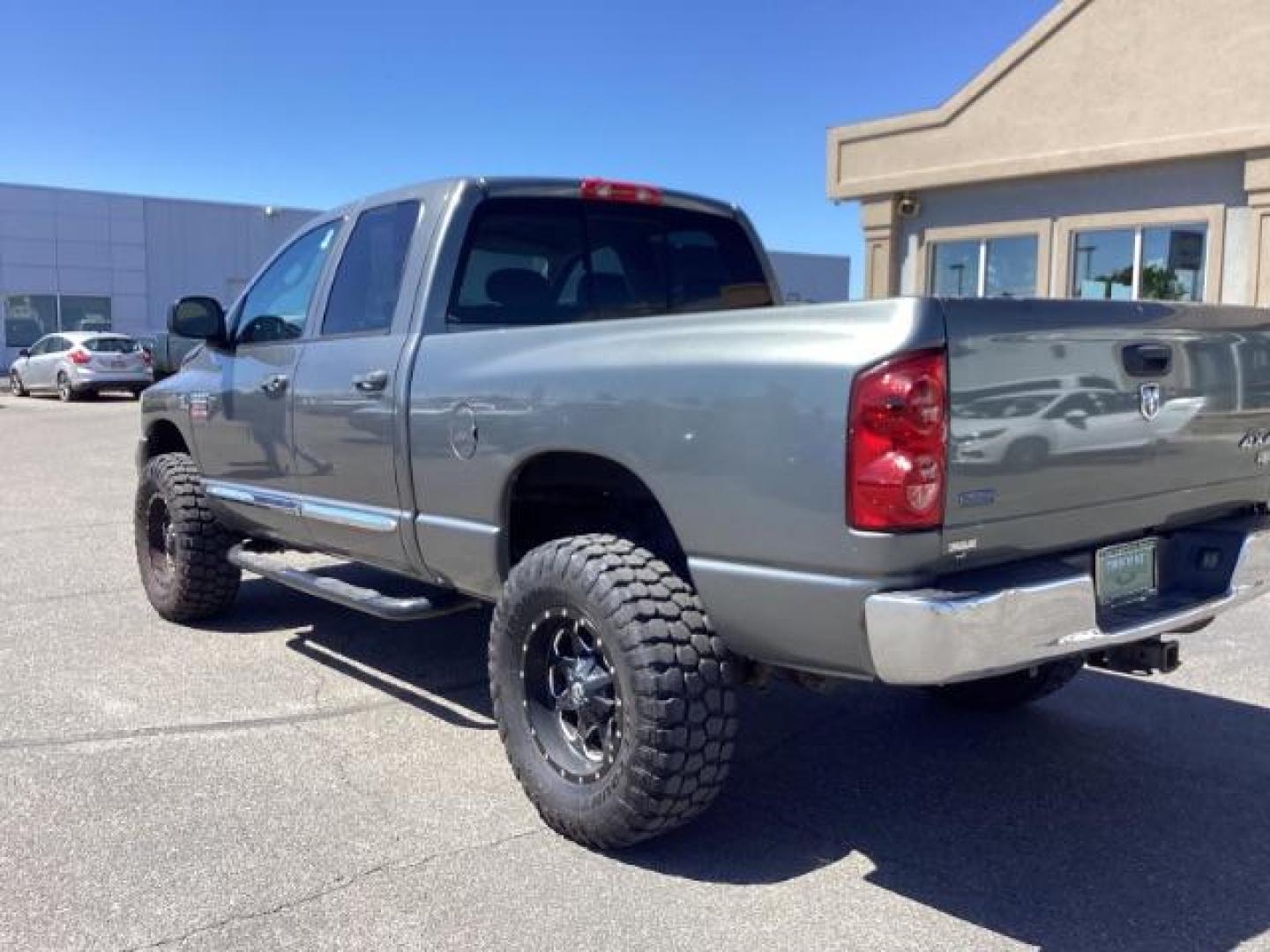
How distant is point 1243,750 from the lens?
4422 mm

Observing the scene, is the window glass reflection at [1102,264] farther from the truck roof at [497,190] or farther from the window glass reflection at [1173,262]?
the truck roof at [497,190]

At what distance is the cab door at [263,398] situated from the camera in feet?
16.6

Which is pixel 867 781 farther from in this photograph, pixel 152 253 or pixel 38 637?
pixel 152 253

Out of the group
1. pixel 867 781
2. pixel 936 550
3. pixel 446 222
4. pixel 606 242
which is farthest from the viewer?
pixel 606 242

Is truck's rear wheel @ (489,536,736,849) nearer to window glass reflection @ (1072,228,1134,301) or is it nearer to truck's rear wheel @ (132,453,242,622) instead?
truck's rear wheel @ (132,453,242,622)

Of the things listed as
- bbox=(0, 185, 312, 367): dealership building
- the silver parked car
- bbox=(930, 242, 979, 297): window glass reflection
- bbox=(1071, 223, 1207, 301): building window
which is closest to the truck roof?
bbox=(1071, 223, 1207, 301): building window

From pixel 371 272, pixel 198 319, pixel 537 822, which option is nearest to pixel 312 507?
pixel 371 272

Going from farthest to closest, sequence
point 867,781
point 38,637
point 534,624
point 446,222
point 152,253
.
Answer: point 152,253 < point 38,637 < point 446,222 < point 867,781 < point 534,624

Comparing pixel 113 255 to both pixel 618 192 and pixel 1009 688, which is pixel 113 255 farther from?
pixel 1009 688

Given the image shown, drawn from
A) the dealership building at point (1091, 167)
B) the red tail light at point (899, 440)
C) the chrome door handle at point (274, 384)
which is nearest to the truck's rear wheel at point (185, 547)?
the chrome door handle at point (274, 384)

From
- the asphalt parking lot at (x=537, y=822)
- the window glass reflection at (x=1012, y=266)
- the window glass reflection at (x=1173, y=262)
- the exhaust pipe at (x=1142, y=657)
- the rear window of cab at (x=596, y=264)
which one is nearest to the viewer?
the asphalt parking lot at (x=537, y=822)

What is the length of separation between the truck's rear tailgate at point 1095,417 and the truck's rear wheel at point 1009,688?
1.01 metres

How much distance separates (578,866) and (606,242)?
8.43 ft

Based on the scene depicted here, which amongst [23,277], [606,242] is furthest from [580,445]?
[23,277]
